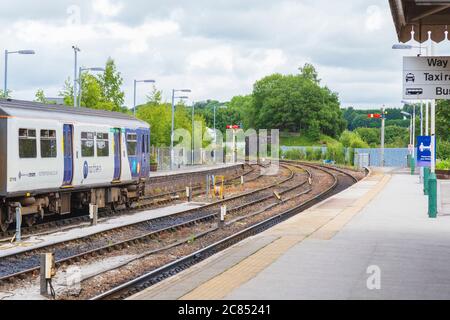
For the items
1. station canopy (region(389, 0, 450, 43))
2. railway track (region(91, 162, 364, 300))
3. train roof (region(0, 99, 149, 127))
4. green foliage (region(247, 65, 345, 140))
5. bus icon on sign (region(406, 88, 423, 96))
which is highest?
green foliage (region(247, 65, 345, 140))

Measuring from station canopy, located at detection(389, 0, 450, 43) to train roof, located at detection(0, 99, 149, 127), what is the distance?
9.76m

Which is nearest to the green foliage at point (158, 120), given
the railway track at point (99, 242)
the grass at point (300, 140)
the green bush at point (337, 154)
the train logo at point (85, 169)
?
the green bush at point (337, 154)

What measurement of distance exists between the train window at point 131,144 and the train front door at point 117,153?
94cm

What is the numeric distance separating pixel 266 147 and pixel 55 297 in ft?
301

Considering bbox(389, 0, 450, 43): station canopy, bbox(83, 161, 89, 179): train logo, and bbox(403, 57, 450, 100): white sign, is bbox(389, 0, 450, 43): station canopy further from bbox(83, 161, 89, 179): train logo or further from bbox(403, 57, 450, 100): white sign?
bbox(83, 161, 89, 179): train logo

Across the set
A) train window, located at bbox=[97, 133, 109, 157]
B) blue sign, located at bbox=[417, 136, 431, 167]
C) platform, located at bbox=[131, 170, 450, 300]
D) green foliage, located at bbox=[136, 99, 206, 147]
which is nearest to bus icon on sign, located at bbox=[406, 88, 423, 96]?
platform, located at bbox=[131, 170, 450, 300]

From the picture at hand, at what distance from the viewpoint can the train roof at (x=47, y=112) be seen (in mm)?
20516

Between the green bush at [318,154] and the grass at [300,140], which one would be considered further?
the grass at [300,140]

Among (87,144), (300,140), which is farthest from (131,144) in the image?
(300,140)

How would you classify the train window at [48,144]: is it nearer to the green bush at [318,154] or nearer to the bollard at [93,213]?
the bollard at [93,213]

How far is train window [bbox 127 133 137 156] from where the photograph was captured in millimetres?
28466

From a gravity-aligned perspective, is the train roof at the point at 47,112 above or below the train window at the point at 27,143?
above

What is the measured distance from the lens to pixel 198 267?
563 inches

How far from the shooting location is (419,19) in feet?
55.0
